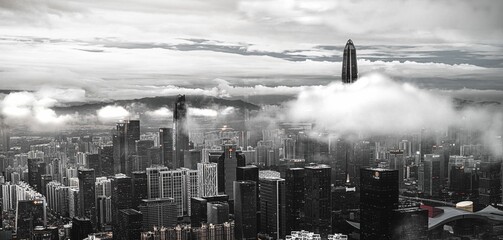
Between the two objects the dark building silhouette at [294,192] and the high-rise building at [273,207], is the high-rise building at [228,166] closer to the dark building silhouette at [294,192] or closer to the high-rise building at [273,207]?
the high-rise building at [273,207]

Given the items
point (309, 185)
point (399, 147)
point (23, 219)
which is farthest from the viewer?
point (309, 185)

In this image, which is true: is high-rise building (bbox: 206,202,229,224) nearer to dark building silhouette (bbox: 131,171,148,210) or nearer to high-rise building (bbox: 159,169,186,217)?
high-rise building (bbox: 159,169,186,217)

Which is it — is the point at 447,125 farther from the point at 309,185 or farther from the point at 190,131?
the point at 190,131

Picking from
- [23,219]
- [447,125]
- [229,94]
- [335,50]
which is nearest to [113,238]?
[23,219]

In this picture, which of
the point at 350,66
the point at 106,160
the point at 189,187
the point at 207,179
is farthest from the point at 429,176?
the point at 106,160

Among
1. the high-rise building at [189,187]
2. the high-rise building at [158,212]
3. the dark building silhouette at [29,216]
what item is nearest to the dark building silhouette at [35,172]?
the dark building silhouette at [29,216]

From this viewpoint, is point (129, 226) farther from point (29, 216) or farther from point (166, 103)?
point (166, 103)

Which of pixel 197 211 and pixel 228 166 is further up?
pixel 228 166
